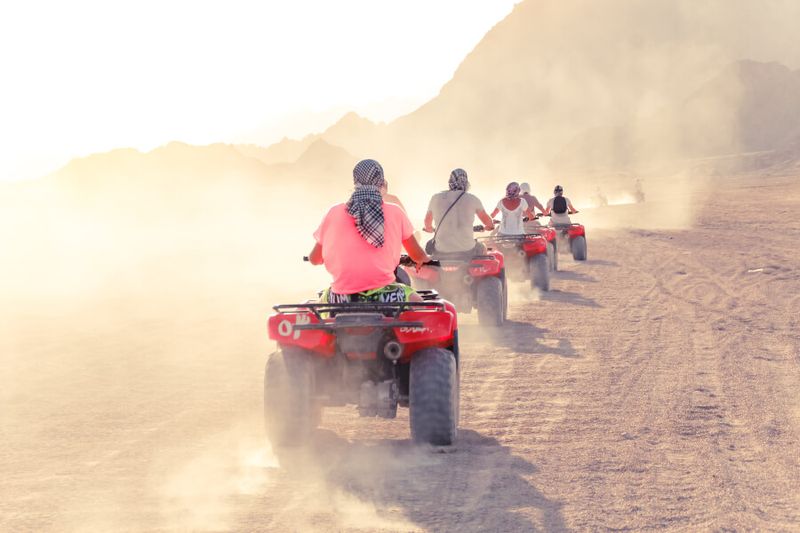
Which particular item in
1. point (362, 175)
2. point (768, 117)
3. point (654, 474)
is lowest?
point (654, 474)

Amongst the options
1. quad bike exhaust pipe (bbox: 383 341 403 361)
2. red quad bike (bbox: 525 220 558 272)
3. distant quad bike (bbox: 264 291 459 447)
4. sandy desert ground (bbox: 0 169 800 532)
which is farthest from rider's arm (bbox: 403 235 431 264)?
red quad bike (bbox: 525 220 558 272)

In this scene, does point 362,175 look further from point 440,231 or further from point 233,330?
point 233,330

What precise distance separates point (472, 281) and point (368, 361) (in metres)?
5.94

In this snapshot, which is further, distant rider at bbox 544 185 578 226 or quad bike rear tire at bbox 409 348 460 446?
distant rider at bbox 544 185 578 226

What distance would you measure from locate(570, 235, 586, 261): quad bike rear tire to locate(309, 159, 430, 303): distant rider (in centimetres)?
1633

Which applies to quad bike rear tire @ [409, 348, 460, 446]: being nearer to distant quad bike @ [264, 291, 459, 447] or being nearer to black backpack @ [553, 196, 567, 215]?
distant quad bike @ [264, 291, 459, 447]

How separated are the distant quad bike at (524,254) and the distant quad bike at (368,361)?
948 centimetres

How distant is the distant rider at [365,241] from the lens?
23.0 ft

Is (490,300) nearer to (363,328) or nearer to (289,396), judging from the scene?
(363,328)

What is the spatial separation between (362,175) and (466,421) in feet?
7.46

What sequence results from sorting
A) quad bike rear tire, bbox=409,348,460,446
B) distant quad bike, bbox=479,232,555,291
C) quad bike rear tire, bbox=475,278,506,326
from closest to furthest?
quad bike rear tire, bbox=409,348,460,446 < quad bike rear tire, bbox=475,278,506,326 < distant quad bike, bbox=479,232,555,291

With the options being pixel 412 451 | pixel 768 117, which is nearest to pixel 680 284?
pixel 412 451

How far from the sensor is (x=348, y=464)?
682cm

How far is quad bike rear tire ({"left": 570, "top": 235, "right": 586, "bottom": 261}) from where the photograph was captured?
23141mm
